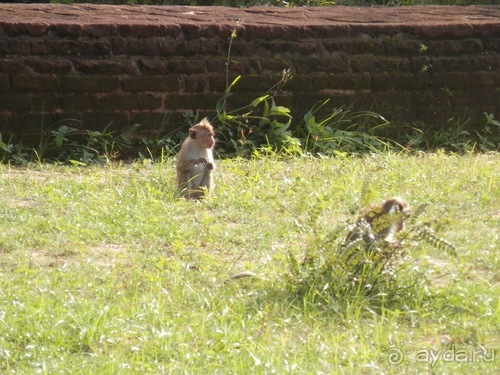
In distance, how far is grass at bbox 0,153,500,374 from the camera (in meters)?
4.09

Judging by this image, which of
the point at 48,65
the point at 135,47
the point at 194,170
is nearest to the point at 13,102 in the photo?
the point at 48,65

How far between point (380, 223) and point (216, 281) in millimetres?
853

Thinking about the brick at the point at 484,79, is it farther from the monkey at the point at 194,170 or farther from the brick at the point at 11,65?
the brick at the point at 11,65

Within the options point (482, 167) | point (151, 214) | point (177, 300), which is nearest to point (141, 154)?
point (151, 214)

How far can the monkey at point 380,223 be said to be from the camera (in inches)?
196

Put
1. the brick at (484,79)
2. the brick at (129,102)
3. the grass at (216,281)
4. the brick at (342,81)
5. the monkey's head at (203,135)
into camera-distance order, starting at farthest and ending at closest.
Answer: the brick at (484,79)
the brick at (342,81)
the brick at (129,102)
the monkey's head at (203,135)
the grass at (216,281)

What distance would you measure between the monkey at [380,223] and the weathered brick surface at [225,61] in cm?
372

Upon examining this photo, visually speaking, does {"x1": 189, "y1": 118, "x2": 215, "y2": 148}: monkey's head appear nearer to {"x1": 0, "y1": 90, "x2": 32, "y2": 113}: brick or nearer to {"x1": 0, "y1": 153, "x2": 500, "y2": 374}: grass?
{"x1": 0, "y1": 153, "x2": 500, "y2": 374}: grass

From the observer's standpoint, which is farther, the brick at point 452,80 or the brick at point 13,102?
the brick at point 452,80

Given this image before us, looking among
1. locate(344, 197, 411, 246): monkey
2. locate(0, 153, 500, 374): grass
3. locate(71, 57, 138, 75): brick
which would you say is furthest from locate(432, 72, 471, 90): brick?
locate(344, 197, 411, 246): monkey

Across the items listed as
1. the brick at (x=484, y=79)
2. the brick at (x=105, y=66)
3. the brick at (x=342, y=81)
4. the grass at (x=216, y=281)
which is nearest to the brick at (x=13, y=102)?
the brick at (x=105, y=66)

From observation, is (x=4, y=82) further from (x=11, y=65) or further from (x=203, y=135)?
(x=203, y=135)

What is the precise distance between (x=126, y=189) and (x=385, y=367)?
3.58 meters

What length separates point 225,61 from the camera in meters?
9.12
